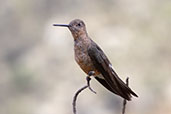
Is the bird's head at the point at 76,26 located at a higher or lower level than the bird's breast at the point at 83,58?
higher

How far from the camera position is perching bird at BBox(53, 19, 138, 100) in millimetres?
2564

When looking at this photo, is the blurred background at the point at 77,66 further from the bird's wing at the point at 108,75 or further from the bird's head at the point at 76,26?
the bird's head at the point at 76,26

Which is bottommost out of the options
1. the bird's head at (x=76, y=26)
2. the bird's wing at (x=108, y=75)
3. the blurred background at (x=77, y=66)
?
the bird's wing at (x=108, y=75)

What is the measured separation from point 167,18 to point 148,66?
6.69ft

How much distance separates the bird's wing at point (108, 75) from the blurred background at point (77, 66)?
10959 mm

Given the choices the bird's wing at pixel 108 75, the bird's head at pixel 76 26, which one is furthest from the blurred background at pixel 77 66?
the bird's head at pixel 76 26

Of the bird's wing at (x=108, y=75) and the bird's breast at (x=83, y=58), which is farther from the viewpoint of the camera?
the bird's breast at (x=83, y=58)

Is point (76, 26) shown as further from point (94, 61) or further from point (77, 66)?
point (77, 66)

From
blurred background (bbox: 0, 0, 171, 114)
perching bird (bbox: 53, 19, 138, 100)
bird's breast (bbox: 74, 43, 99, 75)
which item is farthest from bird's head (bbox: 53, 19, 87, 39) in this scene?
blurred background (bbox: 0, 0, 171, 114)

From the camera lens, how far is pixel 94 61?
9.45ft

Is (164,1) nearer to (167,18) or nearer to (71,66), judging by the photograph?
(167,18)

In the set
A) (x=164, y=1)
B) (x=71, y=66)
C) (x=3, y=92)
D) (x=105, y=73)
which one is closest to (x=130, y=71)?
(x=71, y=66)

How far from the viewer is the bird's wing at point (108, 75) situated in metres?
2.52

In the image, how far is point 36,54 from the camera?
17094 millimetres
